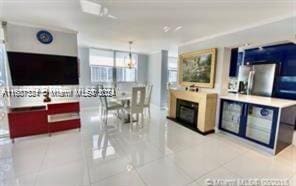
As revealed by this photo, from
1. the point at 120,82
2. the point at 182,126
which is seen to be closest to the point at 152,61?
the point at 120,82

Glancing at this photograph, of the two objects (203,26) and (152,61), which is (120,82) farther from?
(203,26)

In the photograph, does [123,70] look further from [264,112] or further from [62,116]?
[264,112]

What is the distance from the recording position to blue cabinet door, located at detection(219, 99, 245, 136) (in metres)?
3.09

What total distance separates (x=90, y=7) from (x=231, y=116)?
3.52m

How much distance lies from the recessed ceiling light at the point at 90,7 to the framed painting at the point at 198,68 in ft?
8.67

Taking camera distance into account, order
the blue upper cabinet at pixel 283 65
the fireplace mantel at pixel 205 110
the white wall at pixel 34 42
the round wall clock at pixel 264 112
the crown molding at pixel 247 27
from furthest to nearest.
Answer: the blue upper cabinet at pixel 283 65, the fireplace mantel at pixel 205 110, the white wall at pixel 34 42, the round wall clock at pixel 264 112, the crown molding at pixel 247 27

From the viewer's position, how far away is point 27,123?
2.96 metres

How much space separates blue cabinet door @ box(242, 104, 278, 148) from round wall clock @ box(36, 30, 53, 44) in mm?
4483

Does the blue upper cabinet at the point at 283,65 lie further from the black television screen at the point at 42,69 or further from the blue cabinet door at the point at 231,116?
the black television screen at the point at 42,69

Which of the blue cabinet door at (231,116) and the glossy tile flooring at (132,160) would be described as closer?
the glossy tile flooring at (132,160)

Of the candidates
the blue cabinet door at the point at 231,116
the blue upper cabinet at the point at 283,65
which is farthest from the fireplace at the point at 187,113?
the blue upper cabinet at the point at 283,65

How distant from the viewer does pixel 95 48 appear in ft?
18.3

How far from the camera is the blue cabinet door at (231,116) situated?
309cm

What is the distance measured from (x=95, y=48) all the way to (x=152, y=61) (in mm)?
2464
